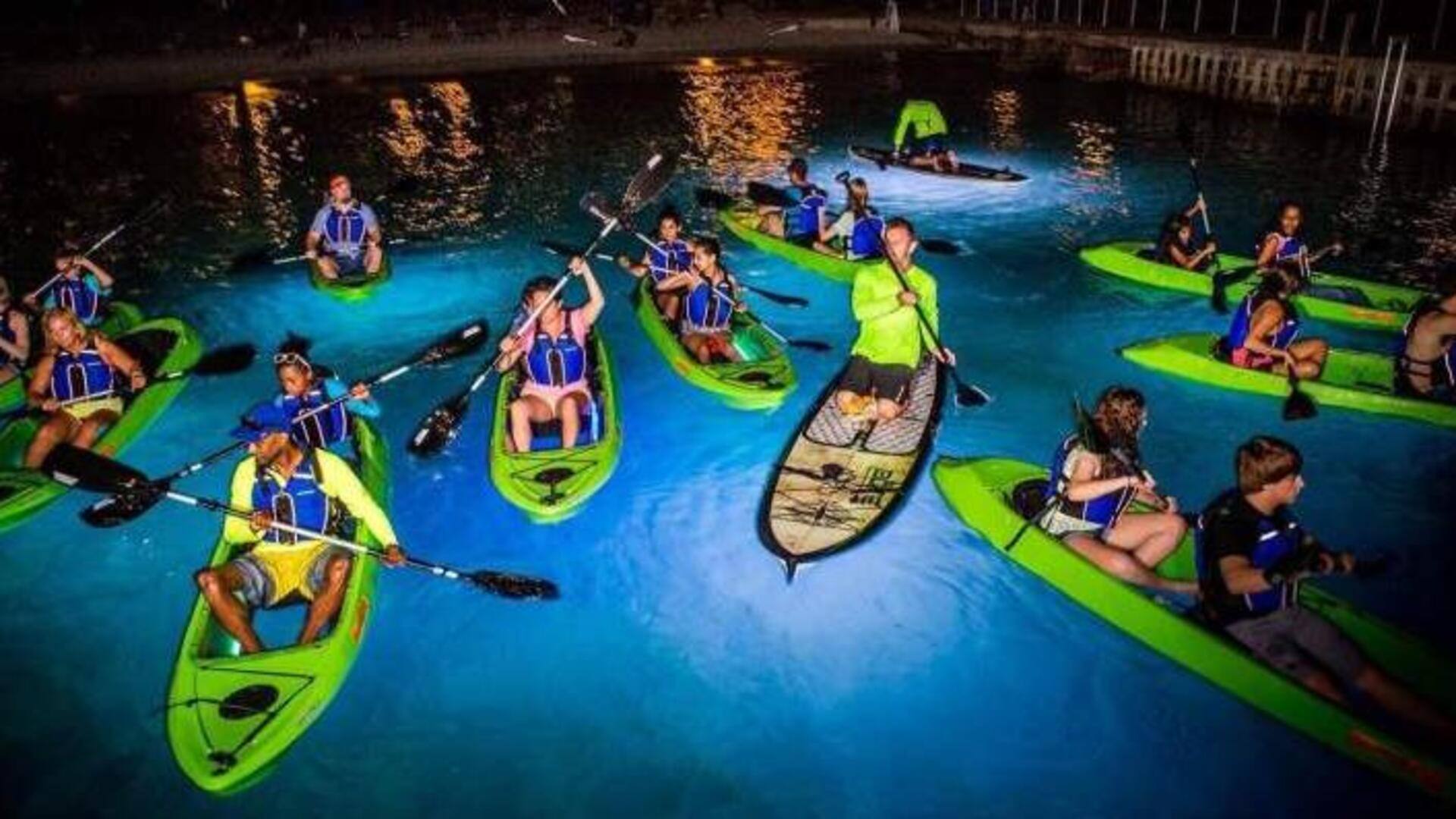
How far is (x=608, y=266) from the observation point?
15.8 m

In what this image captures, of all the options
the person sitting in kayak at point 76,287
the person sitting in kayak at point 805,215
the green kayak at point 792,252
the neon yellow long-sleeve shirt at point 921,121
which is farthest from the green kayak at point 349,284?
the neon yellow long-sleeve shirt at point 921,121

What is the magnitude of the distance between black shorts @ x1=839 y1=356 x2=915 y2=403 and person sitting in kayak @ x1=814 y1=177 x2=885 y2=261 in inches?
168

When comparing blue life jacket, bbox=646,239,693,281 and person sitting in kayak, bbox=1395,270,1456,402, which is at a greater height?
blue life jacket, bbox=646,239,693,281

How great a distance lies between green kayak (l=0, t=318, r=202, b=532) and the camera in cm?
809

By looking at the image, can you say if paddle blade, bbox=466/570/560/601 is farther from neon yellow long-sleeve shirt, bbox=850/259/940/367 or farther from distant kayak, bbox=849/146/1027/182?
distant kayak, bbox=849/146/1027/182

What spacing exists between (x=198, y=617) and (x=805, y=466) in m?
4.83

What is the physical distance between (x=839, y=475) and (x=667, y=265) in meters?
4.69

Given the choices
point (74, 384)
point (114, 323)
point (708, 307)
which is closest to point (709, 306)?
point (708, 307)

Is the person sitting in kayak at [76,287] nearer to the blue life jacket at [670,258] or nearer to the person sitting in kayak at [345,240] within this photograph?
the person sitting in kayak at [345,240]

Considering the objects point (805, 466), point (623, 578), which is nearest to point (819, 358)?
point (805, 466)

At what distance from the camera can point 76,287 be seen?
1093 centimetres

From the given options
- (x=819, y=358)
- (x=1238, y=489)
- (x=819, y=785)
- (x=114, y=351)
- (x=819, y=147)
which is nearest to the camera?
(x=1238, y=489)

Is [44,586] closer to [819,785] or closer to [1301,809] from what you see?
[819,785]

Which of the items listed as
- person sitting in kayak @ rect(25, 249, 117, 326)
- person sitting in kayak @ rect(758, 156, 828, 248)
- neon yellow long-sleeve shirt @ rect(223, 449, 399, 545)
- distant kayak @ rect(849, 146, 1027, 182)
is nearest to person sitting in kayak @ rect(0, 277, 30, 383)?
person sitting in kayak @ rect(25, 249, 117, 326)
